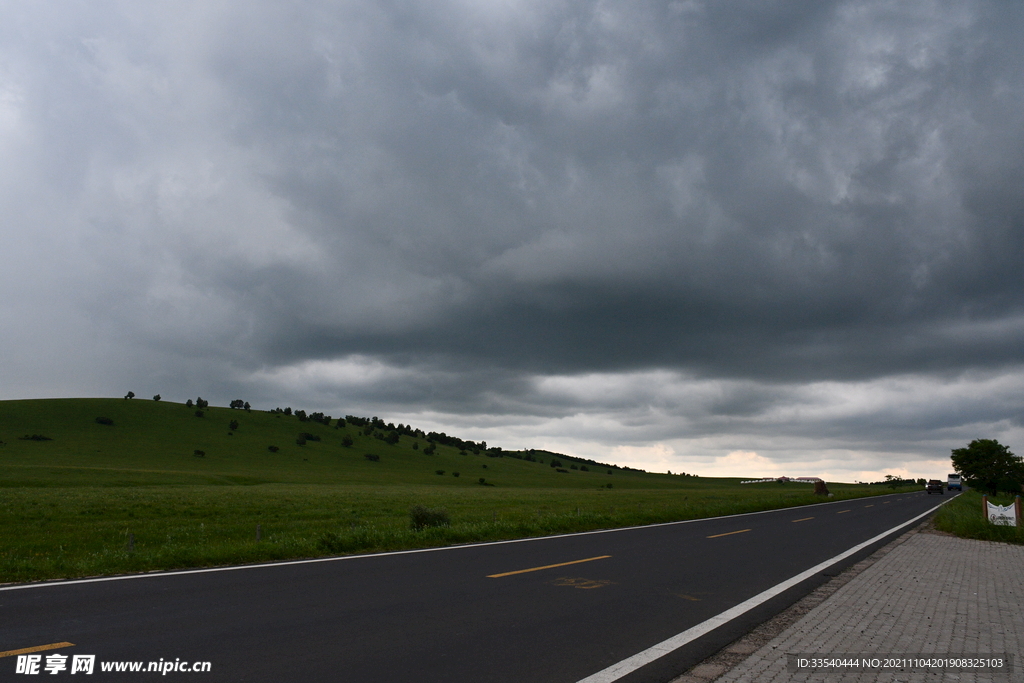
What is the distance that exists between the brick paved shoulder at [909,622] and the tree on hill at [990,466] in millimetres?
95209

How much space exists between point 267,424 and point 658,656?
519ft

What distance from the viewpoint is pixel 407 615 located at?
8414 mm

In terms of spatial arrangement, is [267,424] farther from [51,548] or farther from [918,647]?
[918,647]

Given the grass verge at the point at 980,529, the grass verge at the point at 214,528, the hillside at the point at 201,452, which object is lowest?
the grass verge at the point at 214,528

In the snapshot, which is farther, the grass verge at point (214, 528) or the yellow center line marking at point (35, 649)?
the grass verge at point (214, 528)

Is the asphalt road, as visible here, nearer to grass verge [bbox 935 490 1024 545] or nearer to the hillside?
→ grass verge [bbox 935 490 1024 545]

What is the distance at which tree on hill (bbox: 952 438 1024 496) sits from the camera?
99.7 meters

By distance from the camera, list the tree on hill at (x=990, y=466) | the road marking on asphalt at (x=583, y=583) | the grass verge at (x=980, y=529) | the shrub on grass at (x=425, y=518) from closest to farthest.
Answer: the road marking on asphalt at (x=583, y=583) → the grass verge at (x=980, y=529) → the shrub on grass at (x=425, y=518) → the tree on hill at (x=990, y=466)

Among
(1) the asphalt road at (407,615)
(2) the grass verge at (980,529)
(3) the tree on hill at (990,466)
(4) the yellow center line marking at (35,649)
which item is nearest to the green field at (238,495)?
(1) the asphalt road at (407,615)

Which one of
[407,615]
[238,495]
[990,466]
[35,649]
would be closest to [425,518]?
[407,615]

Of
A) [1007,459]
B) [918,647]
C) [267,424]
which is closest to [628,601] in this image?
[918,647]

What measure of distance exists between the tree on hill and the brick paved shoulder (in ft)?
312

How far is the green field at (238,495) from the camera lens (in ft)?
56.5

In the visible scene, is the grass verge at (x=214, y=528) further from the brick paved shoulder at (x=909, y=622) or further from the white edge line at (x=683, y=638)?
the brick paved shoulder at (x=909, y=622)
